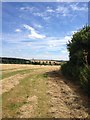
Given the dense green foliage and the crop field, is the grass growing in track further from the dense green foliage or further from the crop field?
the dense green foliage

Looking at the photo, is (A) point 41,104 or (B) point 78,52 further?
(B) point 78,52

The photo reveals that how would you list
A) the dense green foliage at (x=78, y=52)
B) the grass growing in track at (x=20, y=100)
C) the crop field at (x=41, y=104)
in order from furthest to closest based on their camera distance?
the dense green foliage at (x=78, y=52), the grass growing in track at (x=20, y=100), the crop field at (x=41, y=104)

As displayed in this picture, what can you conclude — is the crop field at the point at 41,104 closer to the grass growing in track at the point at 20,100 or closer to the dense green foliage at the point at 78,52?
the grass growing in track at the point at 20,100

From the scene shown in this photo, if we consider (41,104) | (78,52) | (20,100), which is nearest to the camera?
(41,104)

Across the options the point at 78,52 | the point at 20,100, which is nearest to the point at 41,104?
the point at 20,100

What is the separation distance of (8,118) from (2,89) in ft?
27.3

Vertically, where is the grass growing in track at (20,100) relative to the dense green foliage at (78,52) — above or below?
below

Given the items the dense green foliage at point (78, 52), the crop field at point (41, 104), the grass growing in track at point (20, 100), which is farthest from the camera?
the dense green foliage at point (78, 52)

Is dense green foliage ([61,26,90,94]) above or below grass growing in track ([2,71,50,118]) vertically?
above

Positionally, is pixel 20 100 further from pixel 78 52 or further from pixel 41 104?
pixel 78 52

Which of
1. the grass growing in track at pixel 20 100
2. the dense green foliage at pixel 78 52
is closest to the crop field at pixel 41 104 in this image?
the grass growing in track at pixel 20 100

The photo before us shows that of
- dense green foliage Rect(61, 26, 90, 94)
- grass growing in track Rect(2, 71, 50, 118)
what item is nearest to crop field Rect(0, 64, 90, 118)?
grass growing in track Rect(2, 71, 50, 118)

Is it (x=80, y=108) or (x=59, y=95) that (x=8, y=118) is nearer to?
(x=80, y=108)

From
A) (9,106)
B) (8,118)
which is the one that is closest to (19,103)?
(9,106)
